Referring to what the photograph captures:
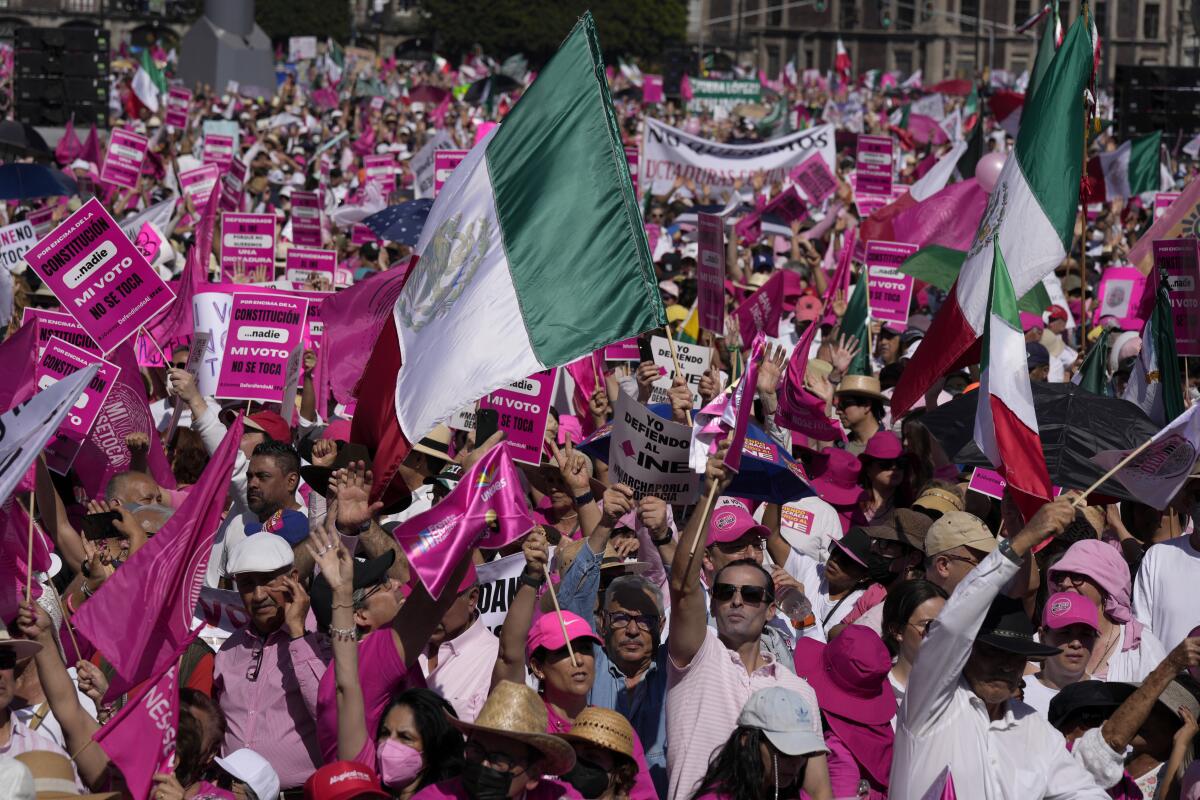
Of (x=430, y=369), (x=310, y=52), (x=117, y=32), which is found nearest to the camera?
(x=430, y=369)

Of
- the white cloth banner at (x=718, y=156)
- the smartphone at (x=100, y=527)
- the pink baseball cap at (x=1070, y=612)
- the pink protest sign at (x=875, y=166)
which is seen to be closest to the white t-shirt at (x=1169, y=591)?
the pink baseball cap at (x=1070, y=612)

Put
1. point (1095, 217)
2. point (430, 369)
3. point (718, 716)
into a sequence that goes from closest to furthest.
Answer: point (718, 716) → point (430, 369) → point (1095, 217)

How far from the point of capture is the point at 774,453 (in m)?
6.43

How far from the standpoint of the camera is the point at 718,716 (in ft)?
15.4

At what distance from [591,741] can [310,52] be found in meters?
39.9

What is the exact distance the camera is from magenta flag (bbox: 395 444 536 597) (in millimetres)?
4824

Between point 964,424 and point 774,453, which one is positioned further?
point 964,424

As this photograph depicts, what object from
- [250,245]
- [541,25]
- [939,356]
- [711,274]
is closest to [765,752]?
[939,356]

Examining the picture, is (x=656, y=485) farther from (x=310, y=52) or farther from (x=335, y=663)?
(x=310, y=52)

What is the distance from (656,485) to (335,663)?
150cm

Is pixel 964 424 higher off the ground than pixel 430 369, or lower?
lower

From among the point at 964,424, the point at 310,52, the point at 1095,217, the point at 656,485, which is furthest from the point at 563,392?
the point at 310,52

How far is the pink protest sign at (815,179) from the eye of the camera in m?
15.4

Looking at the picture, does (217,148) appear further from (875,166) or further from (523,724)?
(523,724)
